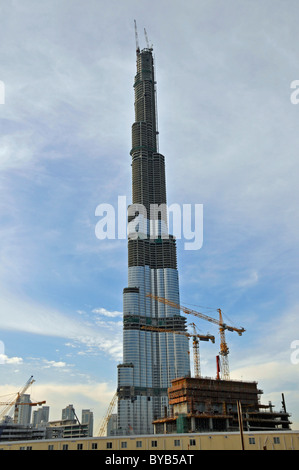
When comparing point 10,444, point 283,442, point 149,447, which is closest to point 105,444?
point 149,447

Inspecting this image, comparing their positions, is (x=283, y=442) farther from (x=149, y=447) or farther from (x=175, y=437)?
(x=149, y=447)
